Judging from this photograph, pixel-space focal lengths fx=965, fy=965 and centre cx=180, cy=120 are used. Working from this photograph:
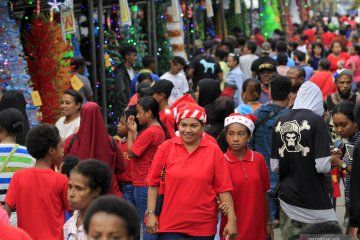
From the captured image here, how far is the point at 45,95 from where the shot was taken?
13805 millimetres

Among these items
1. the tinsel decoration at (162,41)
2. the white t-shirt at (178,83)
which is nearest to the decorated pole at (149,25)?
the tinsel decoration at (162,41)

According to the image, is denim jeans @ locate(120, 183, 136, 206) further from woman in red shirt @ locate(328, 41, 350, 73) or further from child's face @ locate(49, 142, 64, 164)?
woman in red shirt @ locate(328, 41, 350, 73)

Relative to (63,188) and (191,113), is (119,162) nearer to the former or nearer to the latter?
(191,113)

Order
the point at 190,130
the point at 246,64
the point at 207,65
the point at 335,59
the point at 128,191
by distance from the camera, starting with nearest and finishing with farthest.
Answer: the point at 190,130 < the point at 128,191 < the point at 207,65 < the point at 246,64 < the point at 335,59

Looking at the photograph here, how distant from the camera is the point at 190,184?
7.01 metres

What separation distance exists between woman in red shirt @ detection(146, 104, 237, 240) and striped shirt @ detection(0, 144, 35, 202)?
1.05 m

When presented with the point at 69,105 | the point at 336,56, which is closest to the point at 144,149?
the point at 69,105

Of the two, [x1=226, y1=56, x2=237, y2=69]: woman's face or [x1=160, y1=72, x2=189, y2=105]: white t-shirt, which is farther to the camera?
[x1=226, y1=56, x2=237, y2=69]: woman's face

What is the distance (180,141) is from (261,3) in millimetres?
25823

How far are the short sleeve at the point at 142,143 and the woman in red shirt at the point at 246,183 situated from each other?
1049mm

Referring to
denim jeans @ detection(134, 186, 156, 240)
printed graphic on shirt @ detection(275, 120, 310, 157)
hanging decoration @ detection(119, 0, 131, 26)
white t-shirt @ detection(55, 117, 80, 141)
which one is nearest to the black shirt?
printed graphic on shirt @ detection(275, 120, 310, 157)

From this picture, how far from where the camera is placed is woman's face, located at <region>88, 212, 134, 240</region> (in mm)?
4215

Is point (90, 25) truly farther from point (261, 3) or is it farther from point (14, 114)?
point (261, 3)

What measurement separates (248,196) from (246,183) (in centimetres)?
10
